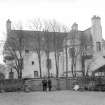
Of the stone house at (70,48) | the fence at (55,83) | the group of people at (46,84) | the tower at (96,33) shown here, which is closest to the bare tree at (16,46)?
the stone house at (70,48)

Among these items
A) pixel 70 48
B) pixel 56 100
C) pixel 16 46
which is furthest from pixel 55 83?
pixel 56 100

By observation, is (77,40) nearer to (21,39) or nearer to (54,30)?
(54,30)

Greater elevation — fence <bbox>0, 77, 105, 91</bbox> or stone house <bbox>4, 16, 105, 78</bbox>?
stone house <bbox>4, 16, 105, 78</bbox>

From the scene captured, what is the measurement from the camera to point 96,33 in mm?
54281

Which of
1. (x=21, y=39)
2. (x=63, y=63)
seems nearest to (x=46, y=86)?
(x=21, y=39)

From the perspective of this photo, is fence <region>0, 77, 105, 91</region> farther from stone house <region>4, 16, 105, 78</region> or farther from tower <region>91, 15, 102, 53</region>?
tower <region>91, 15, 102, 53</region>

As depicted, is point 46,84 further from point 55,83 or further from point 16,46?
point 16,46

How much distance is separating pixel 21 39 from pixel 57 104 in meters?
31.2

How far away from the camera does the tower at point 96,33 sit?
54.0 metres

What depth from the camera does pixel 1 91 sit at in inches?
1457

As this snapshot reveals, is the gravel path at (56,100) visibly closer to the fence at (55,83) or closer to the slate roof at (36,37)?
the fence at (55,83)

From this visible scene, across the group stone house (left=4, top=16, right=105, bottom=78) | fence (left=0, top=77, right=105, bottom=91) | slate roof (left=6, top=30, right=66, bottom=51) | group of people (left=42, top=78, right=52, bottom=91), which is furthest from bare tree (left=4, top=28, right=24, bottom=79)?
group of people (left=42, top=78, right=52, bottom=91)

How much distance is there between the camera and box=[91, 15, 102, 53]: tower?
177 ft

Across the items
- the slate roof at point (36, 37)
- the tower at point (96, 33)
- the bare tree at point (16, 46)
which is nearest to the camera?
the bare tree at point (16, 46)
